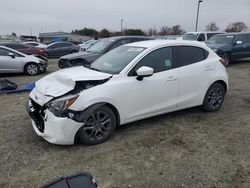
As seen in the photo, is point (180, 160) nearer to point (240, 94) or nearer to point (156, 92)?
point (156, 92)

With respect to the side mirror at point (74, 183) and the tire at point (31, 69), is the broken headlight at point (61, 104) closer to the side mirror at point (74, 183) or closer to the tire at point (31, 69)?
the side mirror at point (74, 183)

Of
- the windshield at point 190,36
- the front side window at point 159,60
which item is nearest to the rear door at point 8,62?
the front side window at point 159,60

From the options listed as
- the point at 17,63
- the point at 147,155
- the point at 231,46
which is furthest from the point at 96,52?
the point at 231,46

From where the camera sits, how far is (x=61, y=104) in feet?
11.9

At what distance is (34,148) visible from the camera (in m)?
3.84

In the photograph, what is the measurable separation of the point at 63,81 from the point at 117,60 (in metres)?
1.17

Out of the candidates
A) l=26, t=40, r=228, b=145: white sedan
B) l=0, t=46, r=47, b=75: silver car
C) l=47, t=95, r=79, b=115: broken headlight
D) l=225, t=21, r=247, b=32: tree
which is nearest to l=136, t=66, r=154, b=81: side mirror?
l=26, t=40, r=228, b=145: white sedan

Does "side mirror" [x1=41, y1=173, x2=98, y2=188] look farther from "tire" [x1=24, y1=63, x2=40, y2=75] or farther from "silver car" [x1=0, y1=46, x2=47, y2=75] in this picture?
"tire" [x1=24, y1=63, x2=40, y2=75]

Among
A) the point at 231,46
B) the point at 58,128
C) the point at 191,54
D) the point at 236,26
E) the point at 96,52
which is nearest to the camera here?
the point at 58,128

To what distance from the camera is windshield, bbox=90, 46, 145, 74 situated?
14.4ft

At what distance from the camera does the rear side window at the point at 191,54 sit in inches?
192

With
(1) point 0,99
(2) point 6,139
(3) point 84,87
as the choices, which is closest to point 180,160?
(3) point 84,87

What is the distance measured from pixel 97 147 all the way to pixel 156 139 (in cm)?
101

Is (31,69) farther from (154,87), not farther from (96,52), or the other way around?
(154,87)
